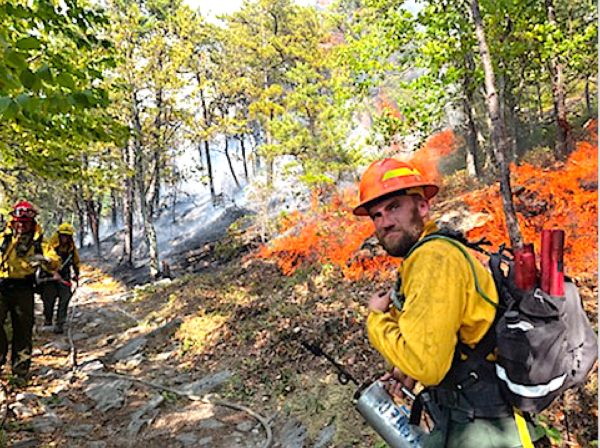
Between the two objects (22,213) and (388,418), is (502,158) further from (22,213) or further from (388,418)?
(22,213)

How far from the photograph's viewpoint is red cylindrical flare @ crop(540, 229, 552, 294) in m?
1.59

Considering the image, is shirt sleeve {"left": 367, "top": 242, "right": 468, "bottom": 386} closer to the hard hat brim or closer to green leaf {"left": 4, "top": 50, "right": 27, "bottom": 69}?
the hard hat brim

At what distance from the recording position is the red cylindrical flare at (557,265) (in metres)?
1.55

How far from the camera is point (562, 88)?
1224 cm

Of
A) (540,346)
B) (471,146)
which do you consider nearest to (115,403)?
(540,346)

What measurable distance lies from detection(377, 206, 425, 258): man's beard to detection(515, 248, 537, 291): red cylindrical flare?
467 millimetres

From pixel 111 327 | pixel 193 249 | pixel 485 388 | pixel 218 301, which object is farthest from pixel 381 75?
pixel 193 249

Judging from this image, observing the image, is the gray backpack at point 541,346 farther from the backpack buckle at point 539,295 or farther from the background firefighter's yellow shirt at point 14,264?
the background firefighter's yellow shirt at point 14,264

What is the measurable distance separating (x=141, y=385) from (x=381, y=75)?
867 centimetres

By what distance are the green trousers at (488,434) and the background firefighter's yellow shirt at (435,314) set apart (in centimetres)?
40

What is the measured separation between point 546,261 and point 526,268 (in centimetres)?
8

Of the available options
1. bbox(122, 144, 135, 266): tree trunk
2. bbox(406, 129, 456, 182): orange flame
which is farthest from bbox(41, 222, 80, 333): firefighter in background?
bbox(406, 129, 456, 182): orange flame

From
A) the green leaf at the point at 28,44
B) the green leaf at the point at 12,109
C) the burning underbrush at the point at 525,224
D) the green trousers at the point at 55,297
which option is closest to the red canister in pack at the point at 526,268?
the green leaf at the point at 12,109

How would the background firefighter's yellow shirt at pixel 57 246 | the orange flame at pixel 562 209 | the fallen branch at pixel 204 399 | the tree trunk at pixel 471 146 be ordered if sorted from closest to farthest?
1. the fallen branch at pixel 204 399
2. the orange flame at pixel 562 209
3. the background firefighter's yellow shirt at pixel 57 246
4. the tree trunk at pixel 471 146
